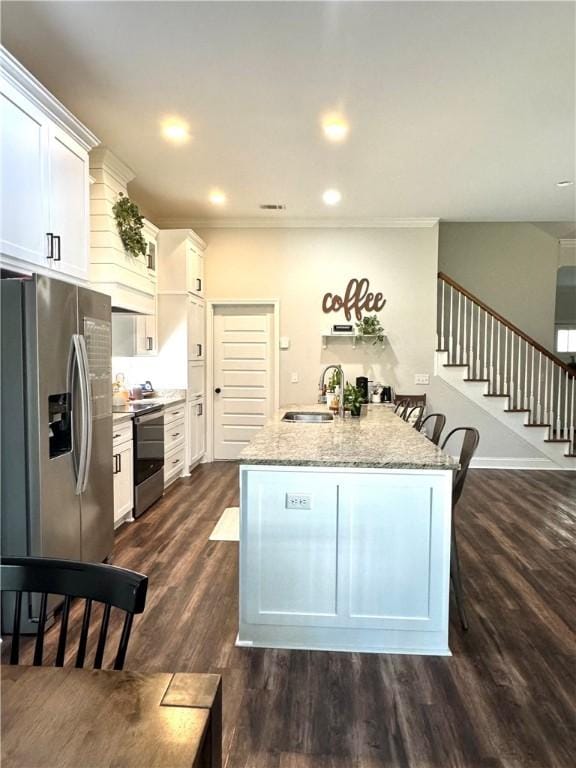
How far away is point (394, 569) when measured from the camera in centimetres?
225

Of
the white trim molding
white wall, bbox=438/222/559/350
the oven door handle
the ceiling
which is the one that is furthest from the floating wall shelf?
the oven door handle

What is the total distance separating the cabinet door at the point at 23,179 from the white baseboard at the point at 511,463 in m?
5.43

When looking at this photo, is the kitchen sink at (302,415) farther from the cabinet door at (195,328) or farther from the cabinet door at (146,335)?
the cabinet door at (195,328)

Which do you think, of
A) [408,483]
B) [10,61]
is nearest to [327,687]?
[408,483]

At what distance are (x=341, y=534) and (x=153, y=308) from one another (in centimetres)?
381

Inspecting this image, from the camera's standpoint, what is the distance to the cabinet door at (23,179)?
91.4 inches

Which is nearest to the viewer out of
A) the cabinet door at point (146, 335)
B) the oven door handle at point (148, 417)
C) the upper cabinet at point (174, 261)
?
the oven door handle at point (148, 417)

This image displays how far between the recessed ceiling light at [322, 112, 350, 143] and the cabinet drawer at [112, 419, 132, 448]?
2.70 meters

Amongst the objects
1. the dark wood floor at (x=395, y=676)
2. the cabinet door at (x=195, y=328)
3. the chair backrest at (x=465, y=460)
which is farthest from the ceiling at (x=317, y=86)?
the dark wood floor at (x=395, y=676)

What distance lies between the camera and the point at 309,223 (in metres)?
6.21

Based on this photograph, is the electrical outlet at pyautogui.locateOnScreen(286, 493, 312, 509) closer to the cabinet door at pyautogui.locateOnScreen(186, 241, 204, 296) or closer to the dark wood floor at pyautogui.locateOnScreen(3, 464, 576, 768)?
the dark wood floor at pyautogui.locateOnScreen(3, 464, 576, 768)

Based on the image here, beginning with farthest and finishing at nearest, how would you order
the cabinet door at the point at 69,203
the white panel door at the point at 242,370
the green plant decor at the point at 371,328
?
the white panel door at the point at 242,370
the green plant decor at the point at 371,328
the cabinet door at the point at 69,203

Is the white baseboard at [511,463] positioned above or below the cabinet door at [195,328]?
below

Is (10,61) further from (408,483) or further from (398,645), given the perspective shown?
(398,645)
